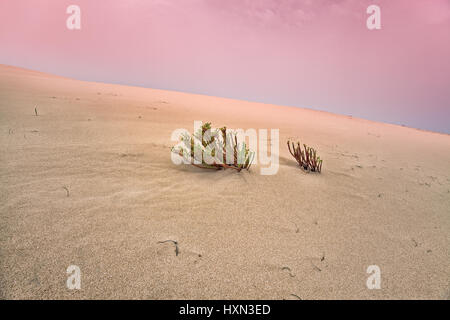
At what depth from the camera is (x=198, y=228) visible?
1809 millimetres

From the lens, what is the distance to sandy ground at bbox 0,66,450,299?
134 cm

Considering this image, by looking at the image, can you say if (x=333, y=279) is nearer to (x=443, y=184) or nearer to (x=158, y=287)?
(x=158, y=287)

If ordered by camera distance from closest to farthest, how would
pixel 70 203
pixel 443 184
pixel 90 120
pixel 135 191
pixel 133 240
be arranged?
pixel 133 240, pixel 70 203, pixel 135 191, pixel 443 184, pixel 90 120

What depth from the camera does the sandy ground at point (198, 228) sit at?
→ 52.9 inches

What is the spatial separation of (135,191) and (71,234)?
715 mm

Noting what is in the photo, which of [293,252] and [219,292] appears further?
[293,252]

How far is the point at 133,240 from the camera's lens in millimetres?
1593

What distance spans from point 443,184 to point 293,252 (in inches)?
137

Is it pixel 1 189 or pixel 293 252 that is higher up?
pixel 1 189

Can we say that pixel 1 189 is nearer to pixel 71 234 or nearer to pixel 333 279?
pixel 71 234
